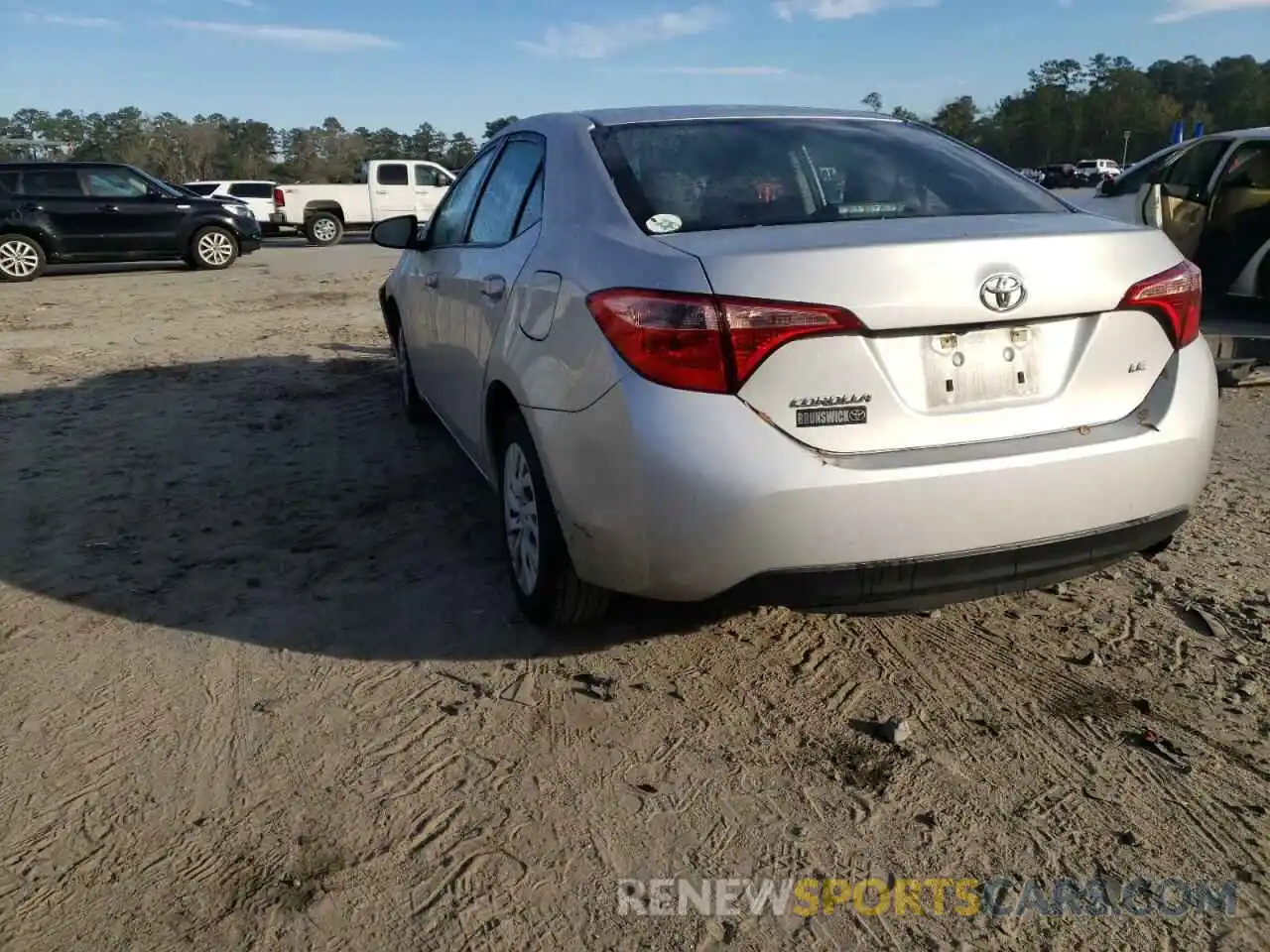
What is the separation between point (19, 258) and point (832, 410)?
1710 centimetres

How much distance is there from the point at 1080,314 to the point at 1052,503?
490mm

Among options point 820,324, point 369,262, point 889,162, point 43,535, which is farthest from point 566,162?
point 369,262

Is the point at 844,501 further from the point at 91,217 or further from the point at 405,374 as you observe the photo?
the point at 91,217

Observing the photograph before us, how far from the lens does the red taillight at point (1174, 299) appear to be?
2709 millimetres

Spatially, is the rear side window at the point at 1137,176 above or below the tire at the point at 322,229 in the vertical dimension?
above

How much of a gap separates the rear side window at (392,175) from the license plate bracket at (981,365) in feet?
83.0

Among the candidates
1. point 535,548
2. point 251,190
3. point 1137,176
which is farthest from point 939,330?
point 251,190

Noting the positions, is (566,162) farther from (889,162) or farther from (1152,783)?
(1152,783)

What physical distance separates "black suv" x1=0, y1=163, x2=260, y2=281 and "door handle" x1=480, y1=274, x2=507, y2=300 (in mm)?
15161

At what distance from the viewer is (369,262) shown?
18641 mm

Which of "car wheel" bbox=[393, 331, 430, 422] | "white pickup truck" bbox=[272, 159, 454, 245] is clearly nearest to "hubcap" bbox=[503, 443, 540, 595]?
"car wheel" bbox=[393, 331, 430, 422]

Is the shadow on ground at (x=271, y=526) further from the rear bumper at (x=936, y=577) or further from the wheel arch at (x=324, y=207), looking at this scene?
the wheel arch at (x=324, y=207)

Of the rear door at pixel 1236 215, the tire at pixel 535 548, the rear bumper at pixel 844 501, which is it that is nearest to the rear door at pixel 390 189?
the rear door at pixel 1236 215

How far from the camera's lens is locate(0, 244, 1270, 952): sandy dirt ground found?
2168 millimetres
